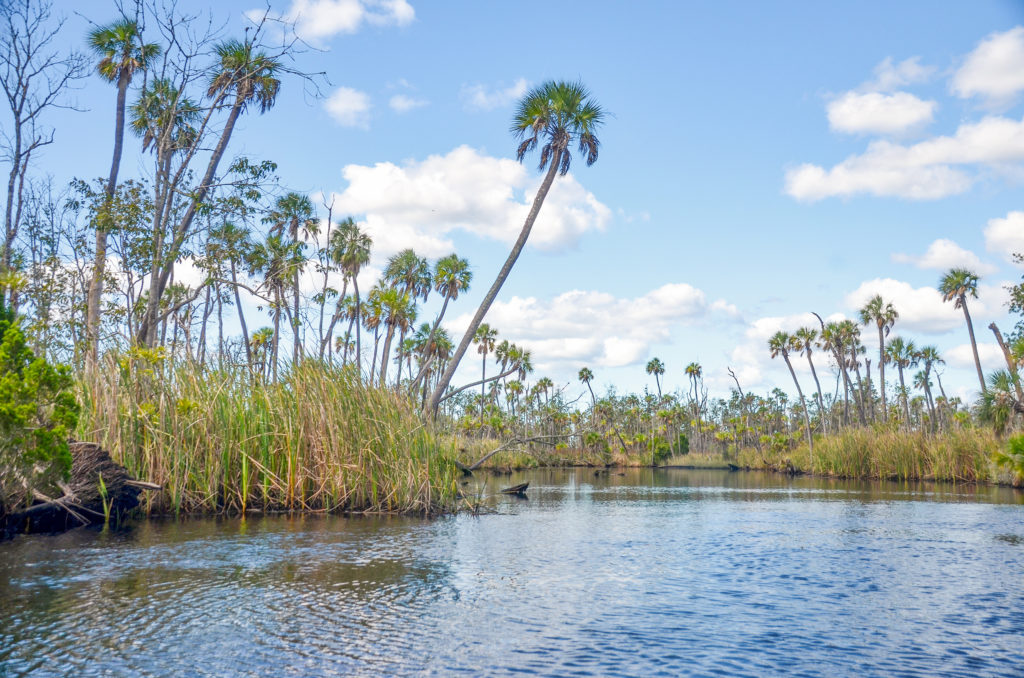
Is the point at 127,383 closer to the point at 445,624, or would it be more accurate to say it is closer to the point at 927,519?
the point at 445,624

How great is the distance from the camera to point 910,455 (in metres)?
33.6

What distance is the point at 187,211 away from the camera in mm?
19938

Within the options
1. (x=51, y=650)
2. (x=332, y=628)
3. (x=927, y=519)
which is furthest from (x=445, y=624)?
(x=927, y=519)

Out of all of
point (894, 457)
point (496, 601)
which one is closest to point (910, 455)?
point (894, 457)

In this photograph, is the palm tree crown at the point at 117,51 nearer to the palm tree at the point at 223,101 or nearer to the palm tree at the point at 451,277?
the palm tree at the point at 223,101

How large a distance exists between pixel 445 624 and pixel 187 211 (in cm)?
1697

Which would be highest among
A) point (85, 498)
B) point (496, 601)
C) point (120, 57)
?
point (120, 57)

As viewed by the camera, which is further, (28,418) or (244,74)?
(244,74)

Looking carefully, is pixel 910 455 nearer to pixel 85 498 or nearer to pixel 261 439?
pixel 261 439

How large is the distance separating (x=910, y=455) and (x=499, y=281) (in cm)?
2135

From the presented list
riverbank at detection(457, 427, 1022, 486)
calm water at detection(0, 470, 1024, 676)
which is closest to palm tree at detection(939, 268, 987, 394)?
riverbank at detection(457, 427, 1022, 486)

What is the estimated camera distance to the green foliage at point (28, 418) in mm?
8648

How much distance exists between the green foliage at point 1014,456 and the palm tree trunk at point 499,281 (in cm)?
1688

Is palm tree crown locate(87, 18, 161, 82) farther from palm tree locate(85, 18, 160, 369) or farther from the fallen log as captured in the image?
the fallen log
